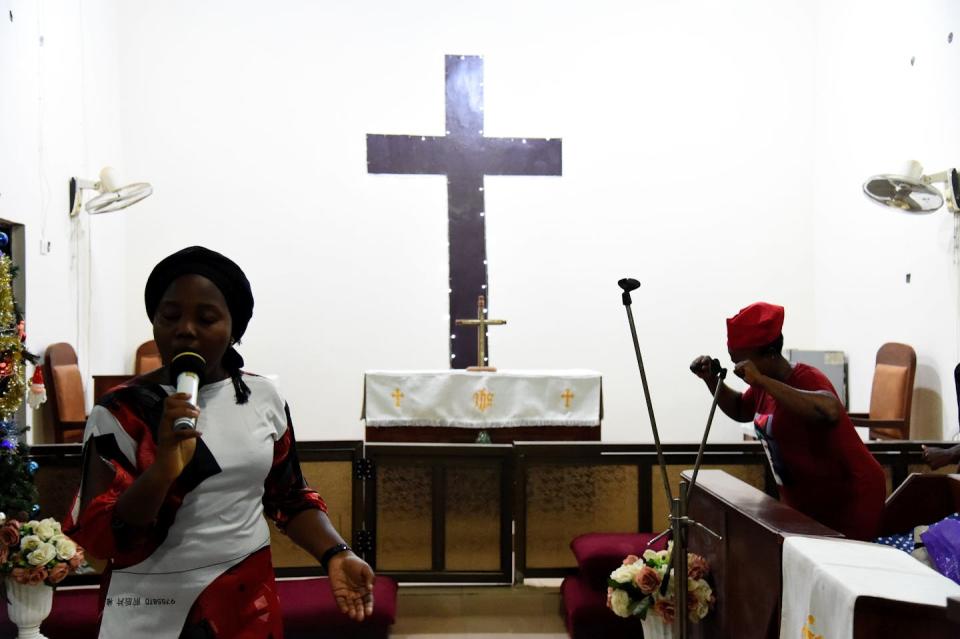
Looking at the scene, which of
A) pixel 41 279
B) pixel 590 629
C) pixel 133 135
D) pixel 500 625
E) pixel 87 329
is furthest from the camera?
pixel 133 135

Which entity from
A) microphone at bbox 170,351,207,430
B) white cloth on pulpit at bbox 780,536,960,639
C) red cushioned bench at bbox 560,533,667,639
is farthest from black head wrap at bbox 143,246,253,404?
red cushioned bench at bbox 560,533,667,639

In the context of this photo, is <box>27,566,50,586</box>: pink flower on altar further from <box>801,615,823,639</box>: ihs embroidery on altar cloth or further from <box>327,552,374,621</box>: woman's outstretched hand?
<box>801,615,823,639</box>: ihs embroidery on altar cloth

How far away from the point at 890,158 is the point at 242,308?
6.66 m

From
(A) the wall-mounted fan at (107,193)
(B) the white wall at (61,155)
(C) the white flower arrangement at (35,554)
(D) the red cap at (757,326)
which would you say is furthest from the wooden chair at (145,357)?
(D) the red cap at (757,326)

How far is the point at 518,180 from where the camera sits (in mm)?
8062

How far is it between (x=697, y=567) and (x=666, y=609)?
7.6 inches

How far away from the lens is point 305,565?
412 centimetres

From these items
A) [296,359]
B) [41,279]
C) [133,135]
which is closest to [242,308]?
[41,279]

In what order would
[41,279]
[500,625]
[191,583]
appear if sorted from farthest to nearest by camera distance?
1. [41,279]
2. [500,625]
3. [191,583]

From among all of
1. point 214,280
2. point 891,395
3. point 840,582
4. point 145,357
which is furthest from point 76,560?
point 891,395

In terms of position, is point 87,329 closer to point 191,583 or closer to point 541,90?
point 541,90

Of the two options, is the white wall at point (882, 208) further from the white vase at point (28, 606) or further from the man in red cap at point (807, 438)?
the white vase at point (28, 606)

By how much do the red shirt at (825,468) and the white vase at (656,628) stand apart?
0.70 meters

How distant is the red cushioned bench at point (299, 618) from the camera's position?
3.48 metres
